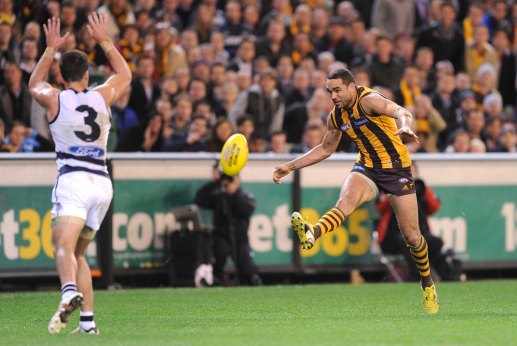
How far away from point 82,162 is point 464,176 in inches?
363

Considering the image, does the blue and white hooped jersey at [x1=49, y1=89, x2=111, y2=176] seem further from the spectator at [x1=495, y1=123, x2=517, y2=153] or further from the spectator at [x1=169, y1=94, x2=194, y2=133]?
the spectator at [x1=495, y1=123, x2=517, y2=153]

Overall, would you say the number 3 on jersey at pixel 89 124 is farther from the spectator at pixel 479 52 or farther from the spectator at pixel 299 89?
the spectator at pixel 479 52

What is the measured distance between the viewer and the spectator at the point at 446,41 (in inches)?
889

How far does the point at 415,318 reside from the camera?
11695mm

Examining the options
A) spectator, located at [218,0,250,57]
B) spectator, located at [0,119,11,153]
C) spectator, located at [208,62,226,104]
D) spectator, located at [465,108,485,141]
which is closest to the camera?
spectator, located at [0,119,11,153]

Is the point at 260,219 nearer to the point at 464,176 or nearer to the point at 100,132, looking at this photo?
the point at 464,176

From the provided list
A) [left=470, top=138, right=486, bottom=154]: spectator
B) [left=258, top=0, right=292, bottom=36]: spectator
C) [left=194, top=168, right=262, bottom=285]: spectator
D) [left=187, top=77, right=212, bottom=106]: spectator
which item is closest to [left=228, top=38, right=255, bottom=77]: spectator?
[left=258, top=0, right=292, bottom=36]: spectator

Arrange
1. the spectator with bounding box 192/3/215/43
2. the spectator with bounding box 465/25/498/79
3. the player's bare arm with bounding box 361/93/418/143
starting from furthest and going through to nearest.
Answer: the spectator with bounding box 465/25/498/79
the spectator with bounding box 192/3/215/43
the player's bare arm with bounding box 361/93/418/143

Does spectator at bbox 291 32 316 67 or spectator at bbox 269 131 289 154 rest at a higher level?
spectator at bbox 291 32 316 67

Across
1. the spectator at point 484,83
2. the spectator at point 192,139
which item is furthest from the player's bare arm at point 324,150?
the spectator at point 484,83

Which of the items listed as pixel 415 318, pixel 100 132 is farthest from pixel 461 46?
pixel 100 132

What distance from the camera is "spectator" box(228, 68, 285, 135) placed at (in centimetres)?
1880

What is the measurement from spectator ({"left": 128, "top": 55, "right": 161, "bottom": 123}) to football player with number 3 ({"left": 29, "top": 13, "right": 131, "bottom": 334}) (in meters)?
7.99

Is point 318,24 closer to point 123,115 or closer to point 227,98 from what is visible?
point 227,98
